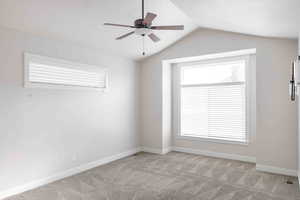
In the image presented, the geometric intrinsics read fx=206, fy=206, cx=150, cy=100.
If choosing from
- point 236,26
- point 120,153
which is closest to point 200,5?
point 236,26

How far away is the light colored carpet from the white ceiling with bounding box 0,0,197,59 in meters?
2.65

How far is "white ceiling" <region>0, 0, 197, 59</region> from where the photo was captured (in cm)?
296

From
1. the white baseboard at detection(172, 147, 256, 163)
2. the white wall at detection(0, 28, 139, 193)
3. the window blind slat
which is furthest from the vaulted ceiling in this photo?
the white baseboard at detection(172, 147, 256, 163)

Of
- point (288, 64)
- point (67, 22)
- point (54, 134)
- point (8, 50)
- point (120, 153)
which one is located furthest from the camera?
A: point (120, 153)

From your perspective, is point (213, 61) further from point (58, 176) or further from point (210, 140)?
point (58, 176)

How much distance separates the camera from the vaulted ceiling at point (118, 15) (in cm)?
284

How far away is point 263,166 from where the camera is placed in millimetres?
4246

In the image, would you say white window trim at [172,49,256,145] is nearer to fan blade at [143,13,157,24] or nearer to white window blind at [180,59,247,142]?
white window blind at [180,59,247,142]

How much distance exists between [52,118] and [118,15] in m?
2.21

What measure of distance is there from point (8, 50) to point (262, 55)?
466 cm

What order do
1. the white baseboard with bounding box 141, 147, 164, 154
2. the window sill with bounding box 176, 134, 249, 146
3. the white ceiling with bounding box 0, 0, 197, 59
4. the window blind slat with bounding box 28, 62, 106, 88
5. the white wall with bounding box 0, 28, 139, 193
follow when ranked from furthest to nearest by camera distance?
1. the white baseboard with bounding box 141, 147, 164, 154
2. the window sill with bounding box 176, 134, 249, 146
3. the window blind slat with bounding box 28, 62, 106, 88
4. the white wall with bounding box 0, 28, 139, 193
5. the white ceiling with bounding box 0, 0, 197, 59

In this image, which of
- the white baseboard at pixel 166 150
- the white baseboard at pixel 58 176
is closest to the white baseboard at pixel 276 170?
the white baseboard at pixel 166 150

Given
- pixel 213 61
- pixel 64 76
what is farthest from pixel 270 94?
pixel 64 76

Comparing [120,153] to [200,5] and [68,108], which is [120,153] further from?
[200,5]
